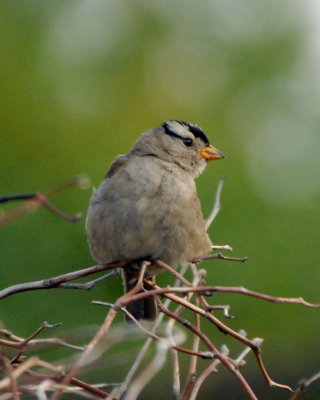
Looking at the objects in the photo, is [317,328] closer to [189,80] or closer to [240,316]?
[240,316]

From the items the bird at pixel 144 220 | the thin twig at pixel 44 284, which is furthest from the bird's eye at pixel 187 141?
the thin twig at pixel 44 284

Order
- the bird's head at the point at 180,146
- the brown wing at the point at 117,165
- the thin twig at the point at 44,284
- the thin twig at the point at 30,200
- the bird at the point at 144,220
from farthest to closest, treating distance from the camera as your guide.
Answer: the bird's head at the point at 180,146 → the brown wing at the point at 117,165 → the bird at the point at 144,220 → the thin twig at the point at 44,284 → the thin twig at the point at 30,200

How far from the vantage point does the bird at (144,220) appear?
11.1 feet

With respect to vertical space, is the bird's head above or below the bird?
above

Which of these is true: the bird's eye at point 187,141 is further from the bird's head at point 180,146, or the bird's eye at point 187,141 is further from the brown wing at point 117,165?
the brown wing at point 117,165

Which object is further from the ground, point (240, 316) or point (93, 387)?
point (93, 387)

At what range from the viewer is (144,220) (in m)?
3.38

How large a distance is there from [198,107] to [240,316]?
7.50 ft

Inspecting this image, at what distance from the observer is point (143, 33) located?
924 cm

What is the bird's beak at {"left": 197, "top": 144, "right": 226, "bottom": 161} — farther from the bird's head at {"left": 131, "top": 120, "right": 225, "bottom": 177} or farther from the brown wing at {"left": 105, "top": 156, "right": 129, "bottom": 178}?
the brown wing at {"left": 105, "top": 156, "right": 129, "bottom": 178}

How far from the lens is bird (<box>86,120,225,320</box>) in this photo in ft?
11.1

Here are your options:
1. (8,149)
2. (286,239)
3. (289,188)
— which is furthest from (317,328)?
(8,149)

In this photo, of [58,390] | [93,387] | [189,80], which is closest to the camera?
[58,390]

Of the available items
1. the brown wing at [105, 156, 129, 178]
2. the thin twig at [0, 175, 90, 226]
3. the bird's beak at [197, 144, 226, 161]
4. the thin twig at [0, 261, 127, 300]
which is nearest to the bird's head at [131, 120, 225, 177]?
the bird's beak at [197, 144, 226, 161]
